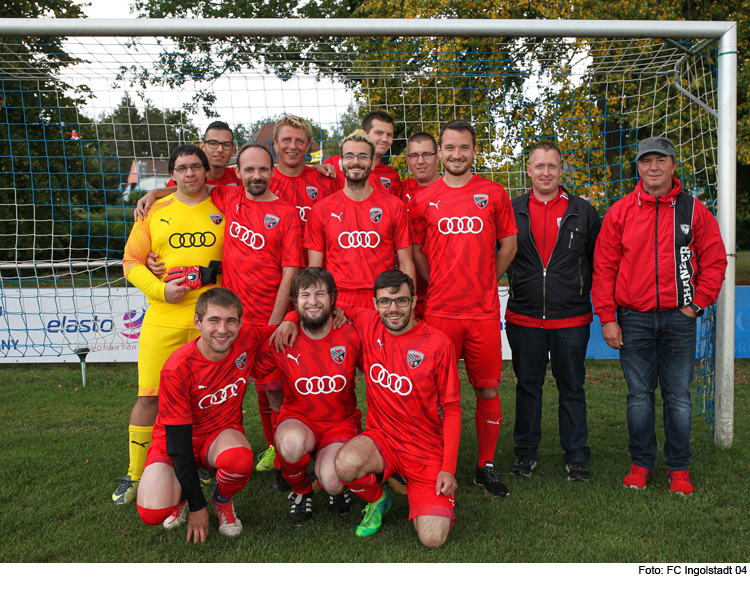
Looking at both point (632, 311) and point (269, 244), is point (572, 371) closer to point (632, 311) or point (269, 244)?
point (632, 311)

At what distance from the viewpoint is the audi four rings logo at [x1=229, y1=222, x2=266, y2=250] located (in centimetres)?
346

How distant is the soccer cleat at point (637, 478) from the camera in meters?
3.51

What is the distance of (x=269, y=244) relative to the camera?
348cm

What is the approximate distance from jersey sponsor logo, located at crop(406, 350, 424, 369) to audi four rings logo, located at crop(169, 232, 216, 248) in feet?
4.91

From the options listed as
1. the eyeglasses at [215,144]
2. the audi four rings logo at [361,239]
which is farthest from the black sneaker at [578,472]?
the eyeglasses at [215,144]

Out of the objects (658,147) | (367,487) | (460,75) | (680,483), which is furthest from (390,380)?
(460,75)

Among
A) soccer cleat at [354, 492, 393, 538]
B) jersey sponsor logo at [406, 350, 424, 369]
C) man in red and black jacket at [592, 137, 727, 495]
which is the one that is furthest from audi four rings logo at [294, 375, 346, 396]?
man in red and black jacket at [592, 137, 727, 495]

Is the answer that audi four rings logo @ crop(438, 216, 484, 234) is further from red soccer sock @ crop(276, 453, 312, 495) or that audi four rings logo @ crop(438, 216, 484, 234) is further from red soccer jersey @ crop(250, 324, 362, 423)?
red soccer sock @ crop(276, 453, 312, 495)

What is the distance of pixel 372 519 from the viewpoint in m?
2.94

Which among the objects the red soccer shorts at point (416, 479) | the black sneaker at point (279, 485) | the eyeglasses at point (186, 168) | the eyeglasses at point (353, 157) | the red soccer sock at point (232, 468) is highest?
the eyeglasses at point (186, 168)

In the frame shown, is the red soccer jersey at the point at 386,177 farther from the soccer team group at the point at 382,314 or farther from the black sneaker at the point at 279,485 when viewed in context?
the black sneaker at the point at 279,485

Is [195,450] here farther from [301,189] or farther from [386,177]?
[386,177]

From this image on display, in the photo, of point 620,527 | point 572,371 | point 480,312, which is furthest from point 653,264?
point 620,527

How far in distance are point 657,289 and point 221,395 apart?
2.66m
